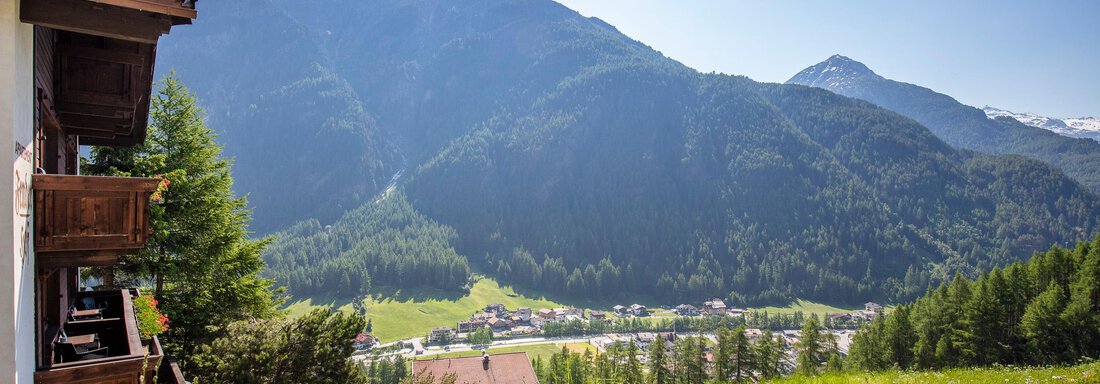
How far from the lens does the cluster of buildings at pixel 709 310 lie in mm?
148375

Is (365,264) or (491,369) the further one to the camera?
(365,264)

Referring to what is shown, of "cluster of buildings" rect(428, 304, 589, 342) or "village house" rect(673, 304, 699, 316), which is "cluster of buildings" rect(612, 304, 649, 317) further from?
"village house" rect(673, 304, 699, 316)

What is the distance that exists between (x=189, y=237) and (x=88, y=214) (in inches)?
554

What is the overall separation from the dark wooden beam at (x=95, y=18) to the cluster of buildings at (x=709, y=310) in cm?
15139

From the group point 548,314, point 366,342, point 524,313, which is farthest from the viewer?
point 548,314

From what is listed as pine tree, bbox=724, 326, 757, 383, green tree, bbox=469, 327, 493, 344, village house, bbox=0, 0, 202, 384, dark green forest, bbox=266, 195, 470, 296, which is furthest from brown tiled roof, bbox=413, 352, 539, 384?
dark green forest, bbox=266, 195, 470, 296

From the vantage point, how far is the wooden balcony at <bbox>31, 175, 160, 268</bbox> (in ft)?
20.0

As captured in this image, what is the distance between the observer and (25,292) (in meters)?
5.87

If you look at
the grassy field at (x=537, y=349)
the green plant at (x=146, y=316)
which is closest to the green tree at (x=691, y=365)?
the green plant at (x=146, y=316)

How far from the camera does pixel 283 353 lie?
1509cm

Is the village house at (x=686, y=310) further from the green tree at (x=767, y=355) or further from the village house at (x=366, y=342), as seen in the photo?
the green tree at (x=767, y=355)

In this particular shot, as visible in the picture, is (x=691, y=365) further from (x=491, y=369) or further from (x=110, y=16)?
(x=110, y=16)

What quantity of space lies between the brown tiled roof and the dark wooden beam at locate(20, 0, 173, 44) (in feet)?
195

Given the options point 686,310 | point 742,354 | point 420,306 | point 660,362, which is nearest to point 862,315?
point 686,310
